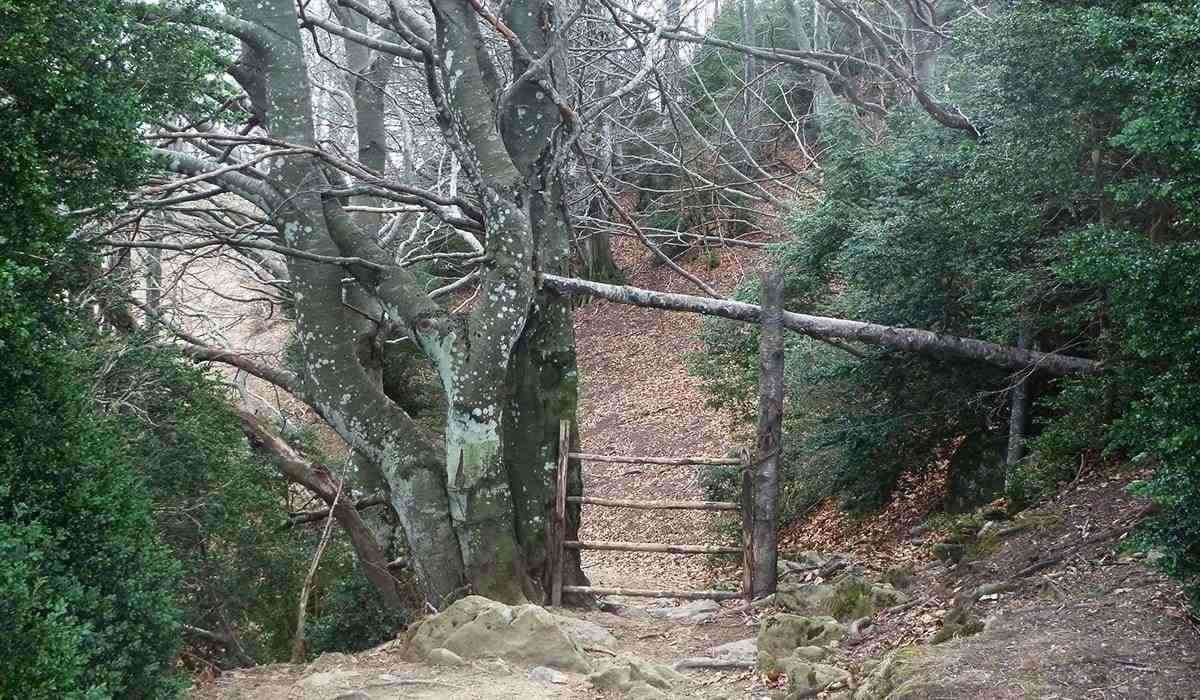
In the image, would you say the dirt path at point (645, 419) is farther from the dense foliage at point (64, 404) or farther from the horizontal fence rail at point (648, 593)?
the dense foliage at point (64, 404)

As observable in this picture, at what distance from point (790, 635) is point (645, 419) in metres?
13.7

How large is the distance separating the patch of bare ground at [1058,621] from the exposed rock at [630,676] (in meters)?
1.01

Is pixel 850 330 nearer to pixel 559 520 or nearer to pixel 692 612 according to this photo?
pixel 692 612

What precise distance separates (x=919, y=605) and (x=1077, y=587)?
3.64 ft

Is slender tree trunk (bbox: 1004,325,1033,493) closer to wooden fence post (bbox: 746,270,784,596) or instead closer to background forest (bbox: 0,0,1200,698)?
background forest (bbox: 0,0,1200,698)

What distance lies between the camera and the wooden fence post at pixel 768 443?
7.96 meters

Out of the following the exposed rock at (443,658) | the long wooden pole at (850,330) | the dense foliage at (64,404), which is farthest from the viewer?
the long wooden pole at (850,330)

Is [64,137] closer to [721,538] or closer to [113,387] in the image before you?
[113,387]

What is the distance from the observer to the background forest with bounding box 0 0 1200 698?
4023 mm

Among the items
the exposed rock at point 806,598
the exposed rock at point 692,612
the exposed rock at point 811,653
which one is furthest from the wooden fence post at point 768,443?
the exposed rock at point 811,653

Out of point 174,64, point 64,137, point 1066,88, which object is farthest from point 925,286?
point 64,137

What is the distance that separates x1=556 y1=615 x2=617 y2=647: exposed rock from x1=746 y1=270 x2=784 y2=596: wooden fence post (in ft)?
5.11

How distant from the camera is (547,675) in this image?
555 centimetres

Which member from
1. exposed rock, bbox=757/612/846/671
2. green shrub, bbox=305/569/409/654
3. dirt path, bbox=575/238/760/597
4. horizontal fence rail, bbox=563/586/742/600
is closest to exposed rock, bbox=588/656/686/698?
exposed rock, bbox=757/612/846/671
